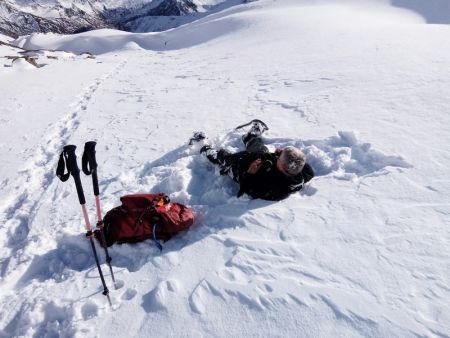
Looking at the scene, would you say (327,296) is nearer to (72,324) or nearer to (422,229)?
(422,229)

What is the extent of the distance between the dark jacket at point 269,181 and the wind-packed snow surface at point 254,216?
0.15m

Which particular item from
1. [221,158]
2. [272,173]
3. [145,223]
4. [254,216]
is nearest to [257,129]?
[221,158]

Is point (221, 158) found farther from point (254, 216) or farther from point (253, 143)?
point (254, 216)

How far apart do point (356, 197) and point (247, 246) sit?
1.65m

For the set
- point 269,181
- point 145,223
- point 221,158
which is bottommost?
point 221,158

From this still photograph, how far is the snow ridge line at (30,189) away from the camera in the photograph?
5001mm

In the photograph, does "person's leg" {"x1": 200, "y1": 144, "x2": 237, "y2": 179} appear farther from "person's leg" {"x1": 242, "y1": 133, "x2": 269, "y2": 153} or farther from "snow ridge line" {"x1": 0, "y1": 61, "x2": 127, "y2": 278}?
"snow ridge line" {"x1": 0, "y1": 61, "x2": 127, "y2": 278}

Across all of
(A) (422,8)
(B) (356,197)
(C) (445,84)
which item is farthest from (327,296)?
(A) (422,8)

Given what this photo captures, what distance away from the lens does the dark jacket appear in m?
4.86

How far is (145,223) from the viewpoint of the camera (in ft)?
14.6

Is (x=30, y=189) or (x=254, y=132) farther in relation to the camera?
(x=254, y=132)

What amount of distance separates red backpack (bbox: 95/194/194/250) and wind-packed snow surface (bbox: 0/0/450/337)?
156 millimetres

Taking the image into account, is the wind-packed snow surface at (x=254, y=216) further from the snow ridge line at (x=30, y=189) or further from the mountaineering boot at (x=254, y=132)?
the mountaineering boot at (x=254, y=132)

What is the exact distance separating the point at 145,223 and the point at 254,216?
4.41 feet
